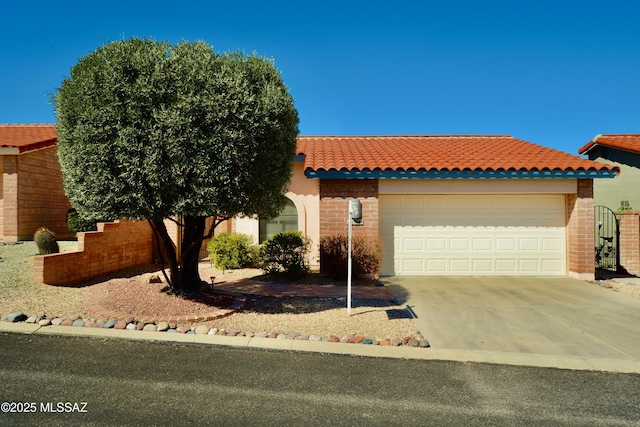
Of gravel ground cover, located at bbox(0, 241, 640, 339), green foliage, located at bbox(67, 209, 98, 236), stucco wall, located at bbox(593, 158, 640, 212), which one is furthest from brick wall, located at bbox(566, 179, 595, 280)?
green foliage, located at bbox(67, 209, 98, 236)

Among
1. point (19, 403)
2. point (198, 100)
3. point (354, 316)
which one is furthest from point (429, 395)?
point (198, 100)

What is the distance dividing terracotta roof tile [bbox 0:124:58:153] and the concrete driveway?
11523 millimetres

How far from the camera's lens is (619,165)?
13.9m

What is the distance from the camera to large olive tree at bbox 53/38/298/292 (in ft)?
16.9

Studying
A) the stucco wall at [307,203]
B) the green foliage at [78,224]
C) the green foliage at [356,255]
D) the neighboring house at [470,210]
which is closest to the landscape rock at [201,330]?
the green foliage at [356,255]

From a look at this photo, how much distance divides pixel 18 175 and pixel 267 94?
10.3 meters

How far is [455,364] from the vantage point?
4508 mm

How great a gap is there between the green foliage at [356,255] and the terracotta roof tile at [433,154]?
1.91 metres

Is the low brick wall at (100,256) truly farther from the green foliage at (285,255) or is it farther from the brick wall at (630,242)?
the brick wall at (630,242)

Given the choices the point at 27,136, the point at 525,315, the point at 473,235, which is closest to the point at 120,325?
the point at 525,315

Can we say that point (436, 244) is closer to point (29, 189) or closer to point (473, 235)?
point (473, 235)

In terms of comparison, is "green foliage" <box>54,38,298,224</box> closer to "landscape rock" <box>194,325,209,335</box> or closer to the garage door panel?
"landscape rock" <box>194,325,209,335</box>

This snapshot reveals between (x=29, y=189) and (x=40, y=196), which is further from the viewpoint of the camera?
(x=40, y=196)

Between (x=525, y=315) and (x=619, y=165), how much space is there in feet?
36.6
